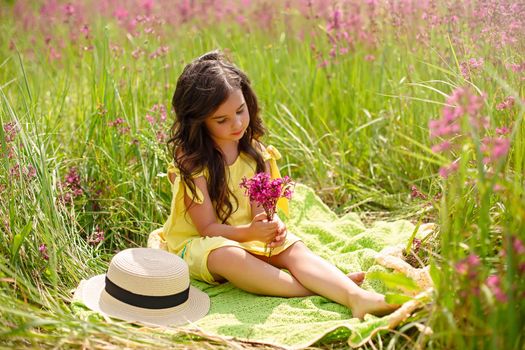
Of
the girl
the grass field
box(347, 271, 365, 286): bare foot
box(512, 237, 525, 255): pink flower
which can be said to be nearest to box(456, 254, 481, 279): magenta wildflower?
the grass field

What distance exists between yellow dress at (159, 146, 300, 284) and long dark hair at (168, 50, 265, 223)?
0.04 metres

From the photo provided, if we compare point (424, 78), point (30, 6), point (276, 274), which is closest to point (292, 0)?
point (424, 78)

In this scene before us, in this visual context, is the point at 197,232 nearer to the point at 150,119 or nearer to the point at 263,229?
the point at 263,229

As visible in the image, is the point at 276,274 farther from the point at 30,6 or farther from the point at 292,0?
the point at 30,6

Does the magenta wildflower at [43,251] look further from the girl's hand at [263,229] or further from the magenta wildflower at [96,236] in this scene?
the girl's hand at [263,229]

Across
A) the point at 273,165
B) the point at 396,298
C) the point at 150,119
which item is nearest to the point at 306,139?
the point at 273,165

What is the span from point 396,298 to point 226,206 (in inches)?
39.7

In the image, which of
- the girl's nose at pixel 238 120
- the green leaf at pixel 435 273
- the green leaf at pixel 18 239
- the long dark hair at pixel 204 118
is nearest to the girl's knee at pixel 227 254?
the long dark hair at pixel 204 118

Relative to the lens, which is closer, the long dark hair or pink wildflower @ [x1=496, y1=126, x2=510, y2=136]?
pink wildflower @ [x1=496, y1=126, x2=510, y2=136]

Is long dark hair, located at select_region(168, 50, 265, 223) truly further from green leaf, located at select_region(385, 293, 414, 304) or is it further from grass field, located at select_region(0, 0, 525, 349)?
green leaf, located at select_region(385, 293, 414, 304)

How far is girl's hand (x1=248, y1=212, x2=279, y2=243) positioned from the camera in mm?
2812

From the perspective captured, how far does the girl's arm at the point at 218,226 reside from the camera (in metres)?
2.83

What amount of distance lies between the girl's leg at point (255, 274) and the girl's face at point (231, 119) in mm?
520

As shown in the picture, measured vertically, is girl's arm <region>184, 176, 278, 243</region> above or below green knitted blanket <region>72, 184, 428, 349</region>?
above
